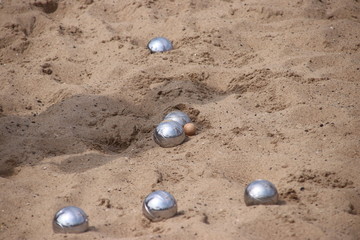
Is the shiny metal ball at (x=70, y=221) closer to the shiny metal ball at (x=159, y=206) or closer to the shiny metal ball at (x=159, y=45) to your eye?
the shiny metal ball at (x=159, y=206)

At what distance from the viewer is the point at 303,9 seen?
6441 millimetres

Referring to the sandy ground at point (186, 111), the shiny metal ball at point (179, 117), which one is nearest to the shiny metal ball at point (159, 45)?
the sandy ground at point (186, 111)

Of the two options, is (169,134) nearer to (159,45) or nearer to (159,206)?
(159,206)

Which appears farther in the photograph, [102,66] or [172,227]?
[102,66]

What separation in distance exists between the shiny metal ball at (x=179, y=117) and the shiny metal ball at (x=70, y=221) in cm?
138

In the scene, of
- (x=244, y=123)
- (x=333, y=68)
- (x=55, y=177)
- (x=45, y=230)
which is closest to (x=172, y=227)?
(x=45, y=230)

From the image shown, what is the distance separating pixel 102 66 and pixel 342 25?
232 centimetres

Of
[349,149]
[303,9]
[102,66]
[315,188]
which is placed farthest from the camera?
[303,9]

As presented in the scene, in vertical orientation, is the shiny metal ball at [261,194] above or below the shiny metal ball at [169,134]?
above

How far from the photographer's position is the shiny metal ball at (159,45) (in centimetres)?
589

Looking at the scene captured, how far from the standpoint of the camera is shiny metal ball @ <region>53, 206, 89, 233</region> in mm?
3588

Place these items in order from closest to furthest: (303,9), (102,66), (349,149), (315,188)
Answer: (315,188) → (349,149) → (102,66) → (303,9)

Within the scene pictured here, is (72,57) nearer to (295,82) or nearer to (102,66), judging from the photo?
(102,66)

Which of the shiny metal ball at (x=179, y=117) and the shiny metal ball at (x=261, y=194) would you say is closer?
the shiny metal ball at (x=261, y=194)
